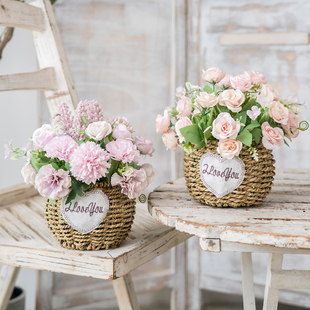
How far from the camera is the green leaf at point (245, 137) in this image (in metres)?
0.72

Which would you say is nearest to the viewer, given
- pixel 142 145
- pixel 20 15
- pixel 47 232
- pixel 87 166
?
pixel 87 166

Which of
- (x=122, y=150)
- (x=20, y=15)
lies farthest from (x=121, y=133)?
(x=20, y=15)

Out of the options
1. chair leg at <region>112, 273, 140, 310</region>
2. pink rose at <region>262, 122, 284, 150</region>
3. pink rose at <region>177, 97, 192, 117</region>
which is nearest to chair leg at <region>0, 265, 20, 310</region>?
chair leg at <region>112, 273, 140, 310</region>

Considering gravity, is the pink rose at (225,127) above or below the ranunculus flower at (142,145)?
above

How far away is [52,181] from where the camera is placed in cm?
72

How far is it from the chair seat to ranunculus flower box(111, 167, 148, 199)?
117 millimetres

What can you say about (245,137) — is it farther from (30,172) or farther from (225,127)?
(30,172)

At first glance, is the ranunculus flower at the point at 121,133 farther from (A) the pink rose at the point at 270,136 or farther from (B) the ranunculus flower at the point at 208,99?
(A) the pink rose at the point at 270,136

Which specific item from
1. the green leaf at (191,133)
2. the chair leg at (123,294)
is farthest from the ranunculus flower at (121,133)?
the chair leg at (123,294)

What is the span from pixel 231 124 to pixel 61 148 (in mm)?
305

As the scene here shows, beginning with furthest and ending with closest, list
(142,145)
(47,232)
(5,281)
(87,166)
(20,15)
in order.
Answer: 1. (20,15)
2. (5,281)
3. (47,232)
4. (142,145)
5. (87,166)

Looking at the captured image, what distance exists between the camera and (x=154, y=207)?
31.5 inches

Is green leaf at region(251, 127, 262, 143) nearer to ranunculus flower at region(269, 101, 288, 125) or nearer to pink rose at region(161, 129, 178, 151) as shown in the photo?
ranunculus flower at region(269, 101, 288, 125)

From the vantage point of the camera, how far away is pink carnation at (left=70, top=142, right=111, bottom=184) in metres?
0.70
